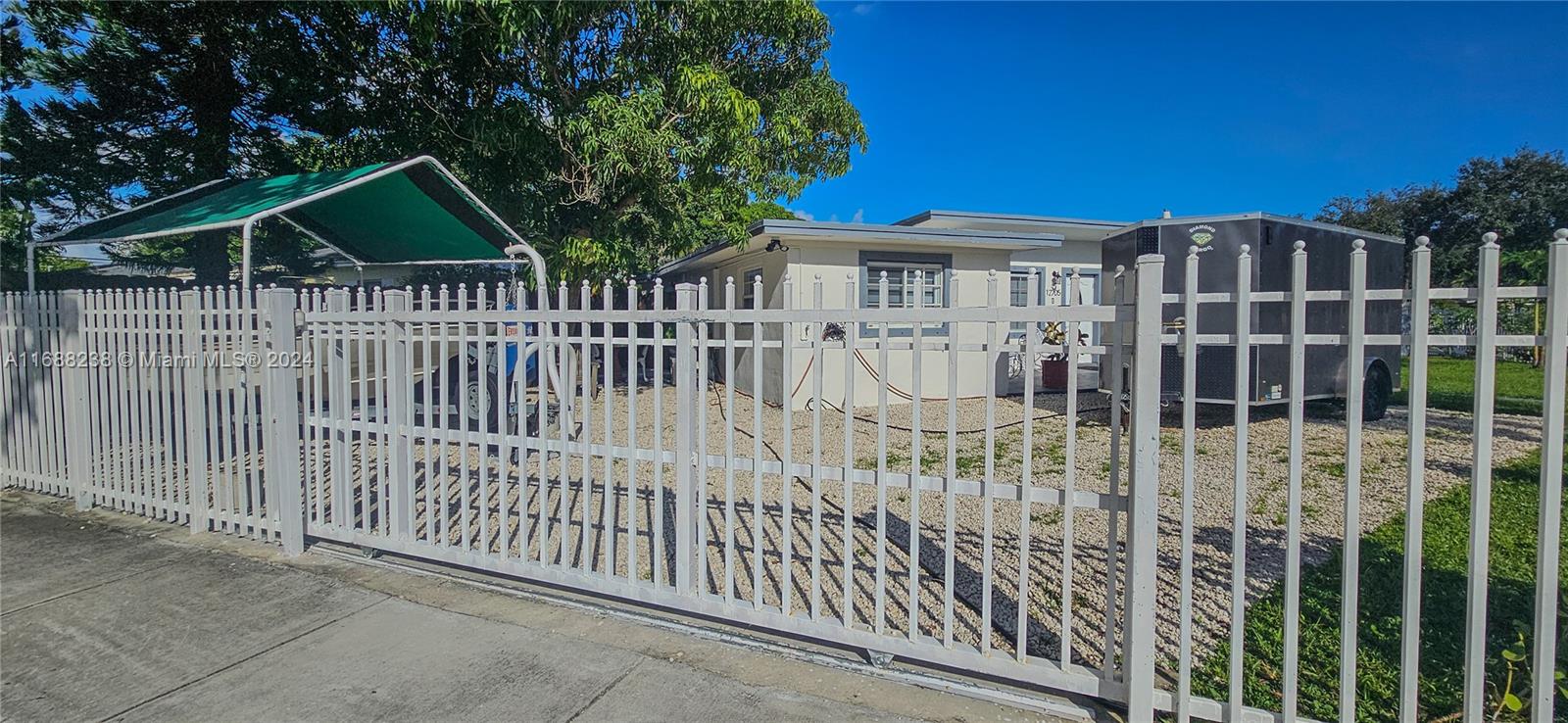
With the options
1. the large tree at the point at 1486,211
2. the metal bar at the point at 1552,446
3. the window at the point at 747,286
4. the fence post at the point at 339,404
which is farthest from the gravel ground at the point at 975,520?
the large tree at the point at 1486,211

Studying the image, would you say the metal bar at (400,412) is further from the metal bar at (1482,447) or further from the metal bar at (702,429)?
the metal bar at (1482,447)

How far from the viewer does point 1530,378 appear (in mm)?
13305

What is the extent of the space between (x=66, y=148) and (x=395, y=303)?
10025 mm

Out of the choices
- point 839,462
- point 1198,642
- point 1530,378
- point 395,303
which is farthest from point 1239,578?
point 1530,378

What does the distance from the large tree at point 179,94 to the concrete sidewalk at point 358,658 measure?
24.8 ft

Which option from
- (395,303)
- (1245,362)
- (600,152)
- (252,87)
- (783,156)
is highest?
(252,87)

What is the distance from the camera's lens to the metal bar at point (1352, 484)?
6.65 ft

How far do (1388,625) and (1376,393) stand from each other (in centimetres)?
742

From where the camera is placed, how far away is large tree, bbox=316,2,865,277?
7.65 meters

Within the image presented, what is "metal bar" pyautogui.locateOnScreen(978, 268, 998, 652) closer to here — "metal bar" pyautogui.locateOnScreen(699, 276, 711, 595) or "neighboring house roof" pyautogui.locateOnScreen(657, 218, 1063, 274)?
"metal bar" pyautogui.locateOnScreen(699, 276, 711, 595)

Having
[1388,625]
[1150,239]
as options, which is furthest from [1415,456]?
[1150,239]

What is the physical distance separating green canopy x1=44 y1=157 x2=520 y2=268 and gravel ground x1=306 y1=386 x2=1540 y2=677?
2.51 m

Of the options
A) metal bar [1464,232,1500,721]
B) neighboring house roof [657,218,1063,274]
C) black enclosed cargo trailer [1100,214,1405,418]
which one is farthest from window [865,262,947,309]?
metal bar [1464,232,1500,721]

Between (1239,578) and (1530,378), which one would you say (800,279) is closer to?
(1239,578)
